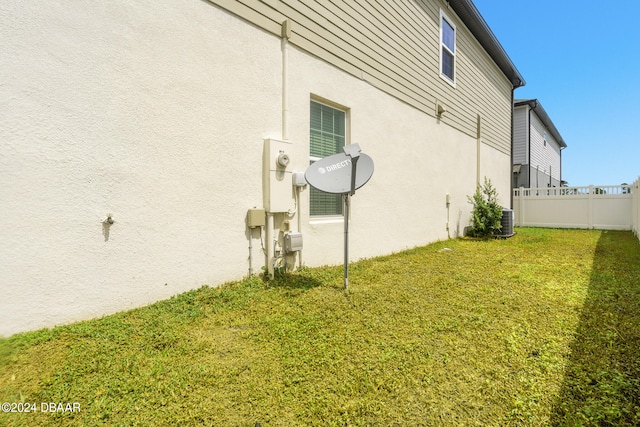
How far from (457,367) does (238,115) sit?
3.45 metres

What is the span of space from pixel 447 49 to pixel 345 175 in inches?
277

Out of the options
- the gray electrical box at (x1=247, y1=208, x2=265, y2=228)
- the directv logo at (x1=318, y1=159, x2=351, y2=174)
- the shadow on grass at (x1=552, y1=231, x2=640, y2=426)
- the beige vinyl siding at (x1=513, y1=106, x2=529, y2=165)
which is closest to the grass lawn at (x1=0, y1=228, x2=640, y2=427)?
the shadow on grass at (x1=552, y1=231, x2=640, y2=426)

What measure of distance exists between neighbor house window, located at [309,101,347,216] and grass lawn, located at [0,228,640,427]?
1629 millimetres

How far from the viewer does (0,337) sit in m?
2.21

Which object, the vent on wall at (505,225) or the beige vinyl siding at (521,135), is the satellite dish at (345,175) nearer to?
the vent on wall at (505,225)

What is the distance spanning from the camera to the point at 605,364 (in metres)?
2.17

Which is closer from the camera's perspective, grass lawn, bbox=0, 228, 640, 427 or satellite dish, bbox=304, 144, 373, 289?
grass lawn, bbox=0, 228, 640, 427

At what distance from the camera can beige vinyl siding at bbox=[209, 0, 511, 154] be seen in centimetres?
442

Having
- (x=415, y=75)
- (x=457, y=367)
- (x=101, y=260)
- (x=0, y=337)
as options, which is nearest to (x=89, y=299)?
(x=101, y=260)

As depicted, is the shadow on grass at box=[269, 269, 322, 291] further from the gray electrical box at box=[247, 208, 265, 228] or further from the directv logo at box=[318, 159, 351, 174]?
the directv logo at box=[318, 159, 351, 174]

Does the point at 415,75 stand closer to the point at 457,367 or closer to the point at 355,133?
the point at 355,133

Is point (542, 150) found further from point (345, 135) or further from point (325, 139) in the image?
point (325, 139)

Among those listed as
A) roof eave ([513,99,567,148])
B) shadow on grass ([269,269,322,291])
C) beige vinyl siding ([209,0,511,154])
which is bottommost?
shadow on grass ([269,269,322,291])

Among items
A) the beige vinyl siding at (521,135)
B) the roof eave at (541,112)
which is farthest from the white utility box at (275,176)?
the beige vinyl siding at (521,135)
